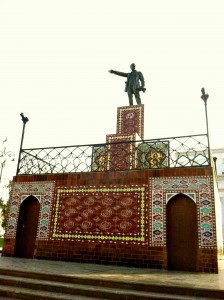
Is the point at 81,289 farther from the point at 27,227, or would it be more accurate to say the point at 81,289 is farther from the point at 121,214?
the point at 27,227

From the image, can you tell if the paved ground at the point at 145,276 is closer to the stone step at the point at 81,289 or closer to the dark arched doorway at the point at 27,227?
the stone step at the point at 81,289

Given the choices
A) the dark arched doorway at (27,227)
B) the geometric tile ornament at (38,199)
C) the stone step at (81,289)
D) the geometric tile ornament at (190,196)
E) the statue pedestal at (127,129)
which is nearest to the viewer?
the stone step at (81,289)

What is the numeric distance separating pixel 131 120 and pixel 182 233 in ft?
18.2

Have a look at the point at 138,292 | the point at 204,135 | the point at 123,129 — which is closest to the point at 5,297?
the point at 138,292

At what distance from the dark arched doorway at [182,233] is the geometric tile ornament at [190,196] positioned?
0.67ft

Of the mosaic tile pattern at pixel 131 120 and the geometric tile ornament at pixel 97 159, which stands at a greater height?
the mosaic tile pattern at pixel 131 120

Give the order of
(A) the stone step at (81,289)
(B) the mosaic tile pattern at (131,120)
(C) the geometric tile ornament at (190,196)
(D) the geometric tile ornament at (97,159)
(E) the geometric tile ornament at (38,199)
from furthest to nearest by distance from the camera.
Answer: (B) the mosaic tile pattern at (131,120) < (D) the geometric tile ornament at (97,159) < (E) the geometric tile ornament at (38,199) < (C) the geometric tile ornament at (190,196) < (A) the stone step at (81,289)

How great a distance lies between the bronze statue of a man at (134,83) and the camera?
1233 cm

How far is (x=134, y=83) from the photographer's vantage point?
12.4 metres

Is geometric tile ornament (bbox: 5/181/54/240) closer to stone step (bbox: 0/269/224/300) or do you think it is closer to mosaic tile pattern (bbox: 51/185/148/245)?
mosaic tile pattern (bbox: 51/185/148/245)

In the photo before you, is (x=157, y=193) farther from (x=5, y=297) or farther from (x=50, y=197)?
(x=5, y=297)

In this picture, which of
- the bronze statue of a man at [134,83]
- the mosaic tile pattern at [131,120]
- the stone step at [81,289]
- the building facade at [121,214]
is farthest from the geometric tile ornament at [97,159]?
the stone step at [81,289]

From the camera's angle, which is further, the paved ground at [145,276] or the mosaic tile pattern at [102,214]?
the mosaic tile pattern at [102,214]

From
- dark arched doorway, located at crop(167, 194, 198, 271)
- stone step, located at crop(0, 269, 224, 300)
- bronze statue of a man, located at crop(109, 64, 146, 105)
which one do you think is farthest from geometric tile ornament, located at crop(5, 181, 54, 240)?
bronze statue of a man, located at crop(109, 64, 146, 105)
